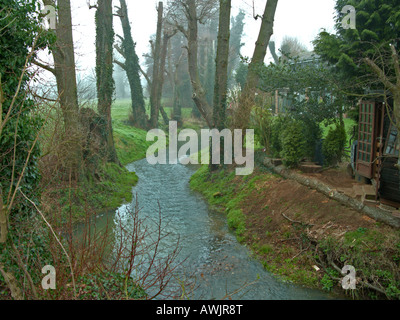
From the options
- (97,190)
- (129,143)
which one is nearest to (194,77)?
(97,190)

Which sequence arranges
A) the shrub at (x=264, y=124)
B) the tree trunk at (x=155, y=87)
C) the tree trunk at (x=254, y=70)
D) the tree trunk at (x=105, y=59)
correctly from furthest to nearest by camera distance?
the tree trunk at (x=155, y=87) → the tree trunk at (x=105, y=59) → the tree trunk at (x=254, y=70) → the shrub at (x=264, y=124)

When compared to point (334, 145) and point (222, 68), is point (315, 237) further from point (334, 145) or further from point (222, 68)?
point (222, 68)

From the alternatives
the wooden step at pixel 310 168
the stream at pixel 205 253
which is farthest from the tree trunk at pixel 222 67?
the wooden step at pixel 310 168

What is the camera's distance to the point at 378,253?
6.59m

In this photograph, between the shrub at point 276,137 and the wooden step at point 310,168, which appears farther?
the shrub at point 276,137

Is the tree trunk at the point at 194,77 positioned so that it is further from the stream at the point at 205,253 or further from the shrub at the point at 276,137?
the shrub at the point at 276,137

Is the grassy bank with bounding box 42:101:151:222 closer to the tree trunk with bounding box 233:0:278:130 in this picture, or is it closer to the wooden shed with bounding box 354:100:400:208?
the tree trunk with bounding box 233:0:278:130

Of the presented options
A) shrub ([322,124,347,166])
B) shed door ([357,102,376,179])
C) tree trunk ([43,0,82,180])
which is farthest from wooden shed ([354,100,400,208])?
tree trunk ([43,0,82,180])

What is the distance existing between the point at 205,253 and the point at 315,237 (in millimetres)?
2653

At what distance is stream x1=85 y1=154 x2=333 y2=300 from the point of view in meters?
6.83

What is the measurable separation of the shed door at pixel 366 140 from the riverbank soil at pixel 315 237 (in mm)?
836

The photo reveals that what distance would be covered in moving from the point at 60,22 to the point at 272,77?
7552mm

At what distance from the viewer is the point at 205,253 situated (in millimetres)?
8805

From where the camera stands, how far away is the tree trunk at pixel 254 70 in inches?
564
